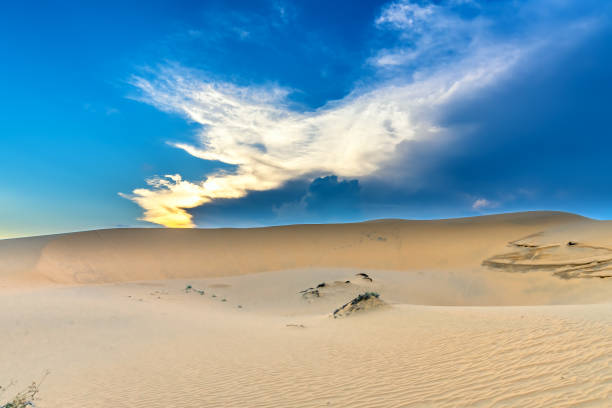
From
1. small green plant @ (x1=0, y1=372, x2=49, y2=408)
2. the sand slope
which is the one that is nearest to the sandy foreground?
small green plant @ (x1=0, y1=372, x2=49, y2=408)

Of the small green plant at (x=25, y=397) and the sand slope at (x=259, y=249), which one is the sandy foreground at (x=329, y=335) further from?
the sand slope at (x=259, y=249)

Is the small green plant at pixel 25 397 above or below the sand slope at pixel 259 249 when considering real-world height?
below

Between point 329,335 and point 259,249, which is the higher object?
point 259,249

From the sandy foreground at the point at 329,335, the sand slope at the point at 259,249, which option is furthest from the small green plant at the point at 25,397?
the sand slope at the point at 259,249

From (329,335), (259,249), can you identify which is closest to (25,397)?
(329,335)

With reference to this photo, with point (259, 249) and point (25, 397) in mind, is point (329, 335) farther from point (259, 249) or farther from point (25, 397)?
point (259, 249)

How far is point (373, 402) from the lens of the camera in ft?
16.6

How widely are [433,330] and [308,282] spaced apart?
15938 mm

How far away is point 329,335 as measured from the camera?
10.1 m

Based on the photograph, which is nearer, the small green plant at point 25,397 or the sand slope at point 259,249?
the small green plant at point 25,397

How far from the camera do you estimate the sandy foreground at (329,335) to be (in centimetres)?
546

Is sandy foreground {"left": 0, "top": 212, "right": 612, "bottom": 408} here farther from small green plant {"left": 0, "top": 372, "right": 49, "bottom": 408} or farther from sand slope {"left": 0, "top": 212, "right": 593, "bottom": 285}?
sand slope {"left": 0, "top": 212, "right": 593, "bottom": 285}

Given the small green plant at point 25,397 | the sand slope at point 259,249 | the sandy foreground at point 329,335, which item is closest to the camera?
the small green plant at point 25,397

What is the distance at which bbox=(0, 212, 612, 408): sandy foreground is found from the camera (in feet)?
17.9
